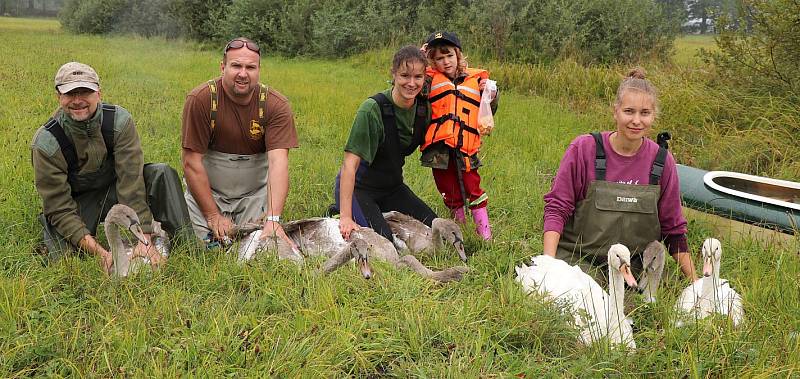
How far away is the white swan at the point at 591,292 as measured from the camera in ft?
11.9

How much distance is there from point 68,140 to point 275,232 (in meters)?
1.69

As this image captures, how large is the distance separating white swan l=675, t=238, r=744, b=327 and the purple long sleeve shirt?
74cm

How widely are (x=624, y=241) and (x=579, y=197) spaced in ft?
1.48

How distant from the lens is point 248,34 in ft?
89.2

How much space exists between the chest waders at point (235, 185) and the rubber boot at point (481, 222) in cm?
197

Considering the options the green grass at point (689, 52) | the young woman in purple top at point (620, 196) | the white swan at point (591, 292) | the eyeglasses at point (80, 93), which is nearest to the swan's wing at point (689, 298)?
the white swan at point (591, 292)

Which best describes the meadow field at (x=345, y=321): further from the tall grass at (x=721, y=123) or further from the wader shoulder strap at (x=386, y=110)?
the tall grass at (x=721, y=123)

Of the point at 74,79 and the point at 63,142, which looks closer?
the point at 74,79

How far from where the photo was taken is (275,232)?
498cm

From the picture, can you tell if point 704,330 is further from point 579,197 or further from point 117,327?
point 117,327

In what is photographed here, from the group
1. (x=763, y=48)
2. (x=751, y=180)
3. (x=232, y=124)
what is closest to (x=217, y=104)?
(x=232, y=124)

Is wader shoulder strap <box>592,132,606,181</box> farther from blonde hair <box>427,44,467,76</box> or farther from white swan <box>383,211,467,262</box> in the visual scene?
blonde hair <box>427,44,467,76</box>

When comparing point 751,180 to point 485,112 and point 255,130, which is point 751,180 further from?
point 255,130

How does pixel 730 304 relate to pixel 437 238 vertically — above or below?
above
